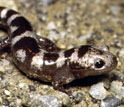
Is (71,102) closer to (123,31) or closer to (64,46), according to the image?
(64,46)

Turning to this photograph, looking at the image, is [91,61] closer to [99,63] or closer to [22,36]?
[99,63]

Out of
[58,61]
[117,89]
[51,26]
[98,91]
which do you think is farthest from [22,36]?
[117,89]

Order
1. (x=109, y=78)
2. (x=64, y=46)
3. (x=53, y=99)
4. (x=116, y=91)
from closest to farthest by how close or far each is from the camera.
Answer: (x=53, y=99) → (x=116, y=91) → (x=109, y=78) → (x=64, y=46)

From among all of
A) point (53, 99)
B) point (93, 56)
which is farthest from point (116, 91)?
point (53, 99)

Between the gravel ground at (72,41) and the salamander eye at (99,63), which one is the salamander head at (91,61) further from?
the gravel ground at (72,41)

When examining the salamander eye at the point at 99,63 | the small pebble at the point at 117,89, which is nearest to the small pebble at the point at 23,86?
the salamander eye at the point at 99,63

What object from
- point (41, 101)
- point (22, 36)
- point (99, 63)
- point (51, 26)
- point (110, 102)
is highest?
point (22, 36)

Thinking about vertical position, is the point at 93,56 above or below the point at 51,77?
above
